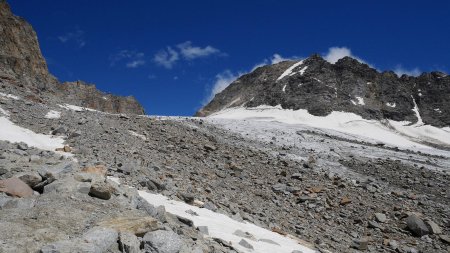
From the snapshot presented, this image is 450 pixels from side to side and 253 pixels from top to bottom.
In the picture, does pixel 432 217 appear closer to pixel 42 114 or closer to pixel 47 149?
pixel 47 149

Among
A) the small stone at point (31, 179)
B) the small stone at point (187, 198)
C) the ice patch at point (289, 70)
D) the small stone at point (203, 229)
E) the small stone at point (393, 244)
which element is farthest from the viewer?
the ice patch at point (289, 70)

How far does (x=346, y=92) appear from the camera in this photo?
91.2 metres

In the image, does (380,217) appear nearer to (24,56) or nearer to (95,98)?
(24,56)

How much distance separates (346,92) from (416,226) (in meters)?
76.7

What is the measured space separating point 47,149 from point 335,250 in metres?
12.4

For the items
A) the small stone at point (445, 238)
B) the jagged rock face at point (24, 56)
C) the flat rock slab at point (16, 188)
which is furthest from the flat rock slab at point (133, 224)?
the jagged rock face at point (24, 56)

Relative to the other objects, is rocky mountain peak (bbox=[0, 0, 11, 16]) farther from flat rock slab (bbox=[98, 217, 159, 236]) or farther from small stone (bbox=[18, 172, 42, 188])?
flat rock slab (bbox=[98, 217, 159, 236])

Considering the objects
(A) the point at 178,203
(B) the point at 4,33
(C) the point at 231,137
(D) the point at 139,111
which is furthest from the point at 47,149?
(D) the point at 139,111

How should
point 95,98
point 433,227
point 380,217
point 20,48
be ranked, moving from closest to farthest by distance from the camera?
point 433,227, point 380,217, point 20,48, point 95,98

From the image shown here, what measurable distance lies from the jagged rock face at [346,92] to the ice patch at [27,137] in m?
62.4

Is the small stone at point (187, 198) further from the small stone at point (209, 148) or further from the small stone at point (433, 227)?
the small stone at point (433, 227)

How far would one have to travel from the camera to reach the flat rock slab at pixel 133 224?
25.7ft

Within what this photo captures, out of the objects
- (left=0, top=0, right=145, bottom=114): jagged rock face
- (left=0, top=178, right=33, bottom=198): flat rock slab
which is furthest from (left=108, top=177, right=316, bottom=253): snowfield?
(left=0, top=0, right=145, bottom=114): jagged rock face

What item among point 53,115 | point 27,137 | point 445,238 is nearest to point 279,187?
point 445,238
